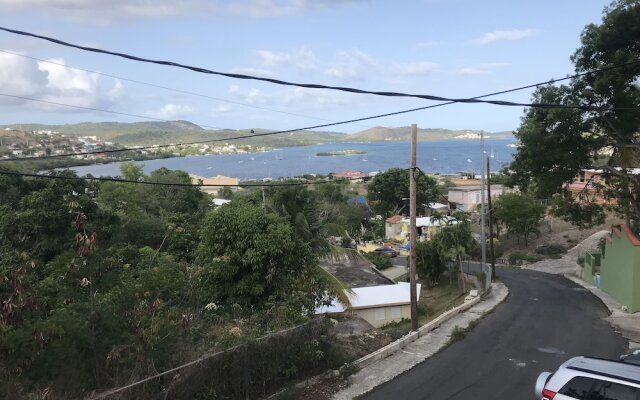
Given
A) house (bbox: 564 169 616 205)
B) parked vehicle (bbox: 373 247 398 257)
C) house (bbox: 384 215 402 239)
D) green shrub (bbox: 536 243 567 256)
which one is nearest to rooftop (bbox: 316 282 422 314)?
house (bbox: 564 169 616 205)

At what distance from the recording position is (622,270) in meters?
22.9

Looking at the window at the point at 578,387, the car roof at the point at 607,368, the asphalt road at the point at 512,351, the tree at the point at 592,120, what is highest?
the tree at the point at 592,120

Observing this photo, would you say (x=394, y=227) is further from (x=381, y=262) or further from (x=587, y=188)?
(x=587, y=188)

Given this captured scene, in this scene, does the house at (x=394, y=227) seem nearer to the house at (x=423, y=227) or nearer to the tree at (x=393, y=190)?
the house at (x=423, y=227)

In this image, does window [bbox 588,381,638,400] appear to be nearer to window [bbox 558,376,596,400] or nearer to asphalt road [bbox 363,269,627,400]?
window [bbox 558,376,596,400]

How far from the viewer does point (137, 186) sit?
→ 5122 centimetres

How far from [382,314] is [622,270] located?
11.1m

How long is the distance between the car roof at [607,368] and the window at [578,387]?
19cm

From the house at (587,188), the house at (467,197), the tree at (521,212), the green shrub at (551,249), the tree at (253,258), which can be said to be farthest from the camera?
the house at (467,197)

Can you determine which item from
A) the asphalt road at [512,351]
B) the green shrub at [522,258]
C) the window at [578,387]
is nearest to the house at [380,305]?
the asphalt road at [512,351]

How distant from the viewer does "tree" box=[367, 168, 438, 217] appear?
78375mm

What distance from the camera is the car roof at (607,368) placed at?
8.07 metres

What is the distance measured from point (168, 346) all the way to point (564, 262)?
43.2 m

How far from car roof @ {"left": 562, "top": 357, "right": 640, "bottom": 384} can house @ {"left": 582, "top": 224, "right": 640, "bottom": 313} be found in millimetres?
14275
